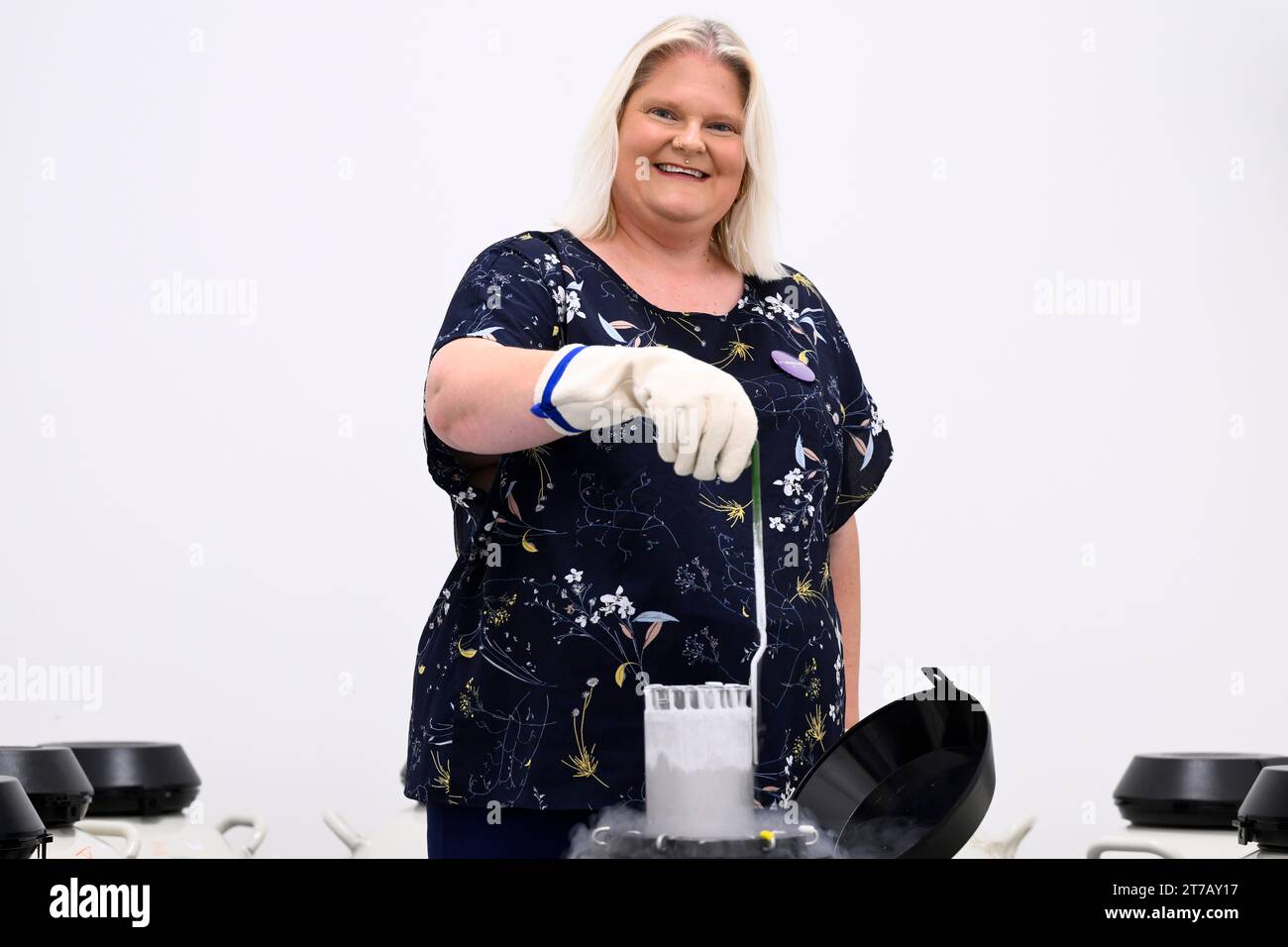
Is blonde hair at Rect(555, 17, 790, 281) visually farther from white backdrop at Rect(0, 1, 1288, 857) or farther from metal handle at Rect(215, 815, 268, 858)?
white backdrop at Rect(0, 1, 1288, 857)

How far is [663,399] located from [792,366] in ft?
1.27

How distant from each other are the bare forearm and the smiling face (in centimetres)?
27

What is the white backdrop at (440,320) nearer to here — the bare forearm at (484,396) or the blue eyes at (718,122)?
the blue eyes at (718,122)

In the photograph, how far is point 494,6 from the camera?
304 cm

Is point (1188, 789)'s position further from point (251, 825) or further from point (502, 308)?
point (251, 825)

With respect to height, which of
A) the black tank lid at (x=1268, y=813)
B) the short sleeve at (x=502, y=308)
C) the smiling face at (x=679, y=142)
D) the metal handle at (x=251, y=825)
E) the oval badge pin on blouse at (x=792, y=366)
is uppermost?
the smiling face at (x=679, y=142)

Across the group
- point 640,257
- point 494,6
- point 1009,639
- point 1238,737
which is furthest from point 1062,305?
point 640,257

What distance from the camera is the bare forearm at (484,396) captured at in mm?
1002

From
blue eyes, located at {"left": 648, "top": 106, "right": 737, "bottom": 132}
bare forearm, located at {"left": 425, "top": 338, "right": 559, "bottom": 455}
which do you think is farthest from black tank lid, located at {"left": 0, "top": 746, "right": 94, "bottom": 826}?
blue eyes, located at {"left": 648, "top": 106, "right": 737, "bottom": 132}

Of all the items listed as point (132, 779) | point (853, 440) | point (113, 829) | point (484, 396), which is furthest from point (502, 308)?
point (132, 779)

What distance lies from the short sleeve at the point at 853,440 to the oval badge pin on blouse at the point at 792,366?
90mm

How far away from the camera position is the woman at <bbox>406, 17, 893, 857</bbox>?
1.12 m

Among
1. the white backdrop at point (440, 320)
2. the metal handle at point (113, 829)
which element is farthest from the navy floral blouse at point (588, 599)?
the white backdrop at point (440, 320)
